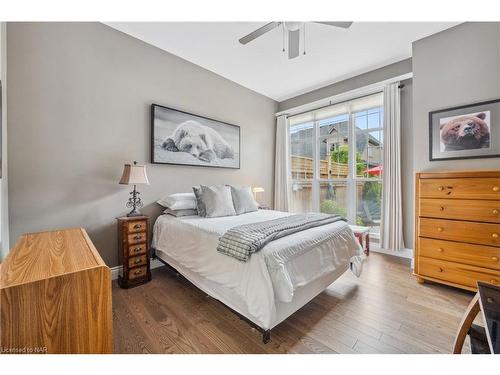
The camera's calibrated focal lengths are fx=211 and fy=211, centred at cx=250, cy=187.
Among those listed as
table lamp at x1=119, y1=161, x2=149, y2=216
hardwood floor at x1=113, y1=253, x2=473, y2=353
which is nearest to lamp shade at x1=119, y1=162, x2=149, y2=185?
table lamp at x1=119, y1=161, x2=149, y2=216

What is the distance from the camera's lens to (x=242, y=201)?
3.00m

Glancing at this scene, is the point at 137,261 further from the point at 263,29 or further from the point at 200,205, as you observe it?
the point at 263,29

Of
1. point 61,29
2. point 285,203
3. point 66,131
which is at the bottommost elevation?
point 285,203

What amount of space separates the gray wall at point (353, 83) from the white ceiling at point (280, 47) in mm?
92

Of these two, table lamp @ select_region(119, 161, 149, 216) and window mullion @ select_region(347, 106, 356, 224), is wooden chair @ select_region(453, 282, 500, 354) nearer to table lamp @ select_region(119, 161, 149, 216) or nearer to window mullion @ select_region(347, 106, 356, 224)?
table lamp @ select_region(119, 161, 149, 216)

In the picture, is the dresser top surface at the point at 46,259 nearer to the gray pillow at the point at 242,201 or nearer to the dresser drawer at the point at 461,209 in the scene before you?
the gray pillow at the point at 242,201

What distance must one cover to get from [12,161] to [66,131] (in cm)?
50

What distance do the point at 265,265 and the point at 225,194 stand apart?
155 cm

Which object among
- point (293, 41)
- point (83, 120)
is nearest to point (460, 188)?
point (293, 41)

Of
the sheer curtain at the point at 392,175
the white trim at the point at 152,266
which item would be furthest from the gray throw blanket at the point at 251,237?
the sheer curtain at the point at 392,175

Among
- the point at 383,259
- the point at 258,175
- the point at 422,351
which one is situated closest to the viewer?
the point at 422,351
